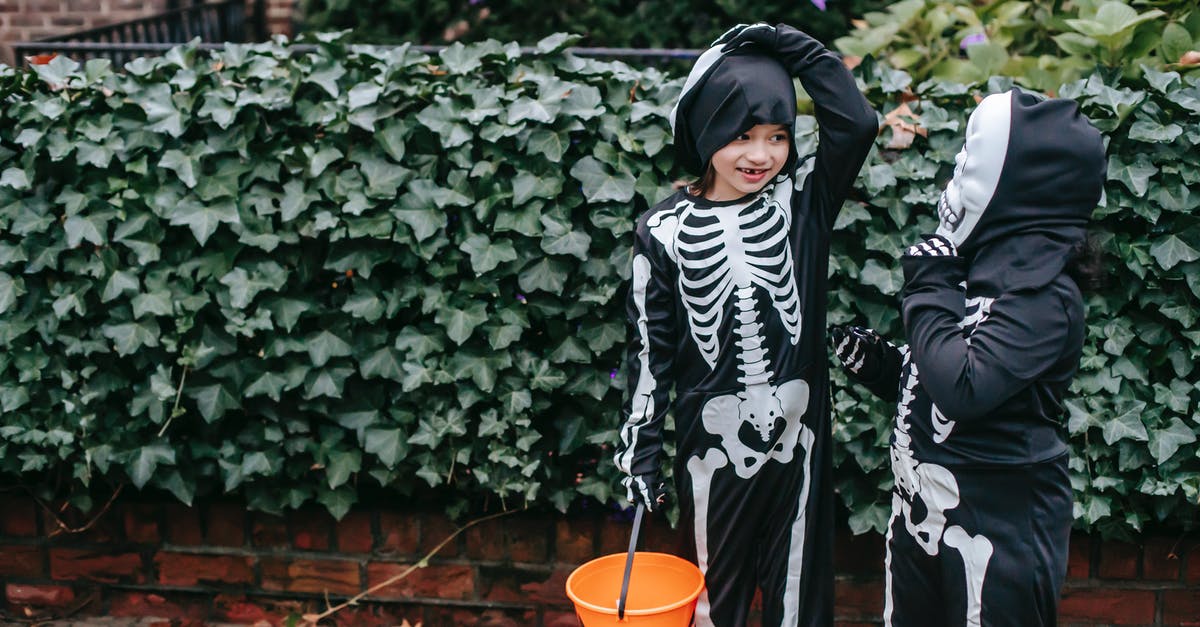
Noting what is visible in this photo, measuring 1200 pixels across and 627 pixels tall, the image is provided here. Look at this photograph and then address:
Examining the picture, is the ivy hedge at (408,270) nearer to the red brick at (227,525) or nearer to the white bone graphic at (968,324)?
the red brick at (227,525)

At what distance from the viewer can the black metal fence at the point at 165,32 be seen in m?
5.17

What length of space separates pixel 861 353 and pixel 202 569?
2.43m

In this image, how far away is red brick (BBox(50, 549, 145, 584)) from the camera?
364 cm

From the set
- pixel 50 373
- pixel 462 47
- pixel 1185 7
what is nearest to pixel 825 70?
pixel 462 47

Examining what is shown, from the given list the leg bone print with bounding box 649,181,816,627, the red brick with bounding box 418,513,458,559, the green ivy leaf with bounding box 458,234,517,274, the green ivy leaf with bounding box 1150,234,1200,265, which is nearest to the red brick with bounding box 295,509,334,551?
the red brick with bounding box 418,513,458,559

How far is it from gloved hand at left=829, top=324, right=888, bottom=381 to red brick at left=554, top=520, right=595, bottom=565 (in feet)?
3.95

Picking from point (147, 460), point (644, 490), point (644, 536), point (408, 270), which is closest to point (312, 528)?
point (147, 460)

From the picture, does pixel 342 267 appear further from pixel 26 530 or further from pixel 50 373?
pixel 26 530

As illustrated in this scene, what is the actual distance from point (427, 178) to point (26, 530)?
6.52 ft

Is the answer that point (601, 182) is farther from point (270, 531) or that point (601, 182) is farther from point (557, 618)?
point (270, 531)

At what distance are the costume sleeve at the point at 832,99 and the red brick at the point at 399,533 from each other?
1887mm

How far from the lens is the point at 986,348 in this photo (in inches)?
80.7

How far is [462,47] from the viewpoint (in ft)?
10.3

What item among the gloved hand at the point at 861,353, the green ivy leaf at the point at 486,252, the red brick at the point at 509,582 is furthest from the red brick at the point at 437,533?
the gloved hand at the point at 861,353
